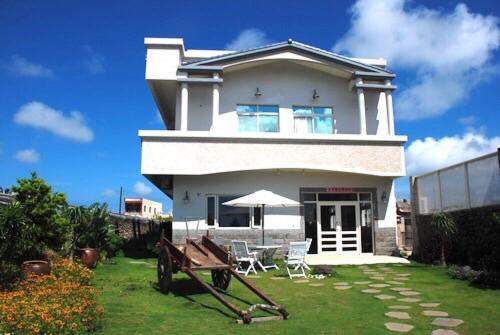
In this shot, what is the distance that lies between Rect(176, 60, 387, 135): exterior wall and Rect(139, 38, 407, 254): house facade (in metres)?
0.04

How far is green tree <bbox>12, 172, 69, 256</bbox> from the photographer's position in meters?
11.7

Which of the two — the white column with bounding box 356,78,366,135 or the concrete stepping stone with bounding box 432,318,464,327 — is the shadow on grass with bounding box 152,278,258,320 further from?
the white column with bounding box 356,78,366,135

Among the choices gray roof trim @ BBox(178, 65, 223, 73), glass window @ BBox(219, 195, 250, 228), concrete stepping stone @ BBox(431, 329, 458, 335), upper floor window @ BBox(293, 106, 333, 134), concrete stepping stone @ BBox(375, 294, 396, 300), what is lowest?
concrete stepping stone @ BBox(431, 329, 458, 335)

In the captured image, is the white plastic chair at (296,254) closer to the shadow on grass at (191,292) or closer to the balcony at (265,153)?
the shadow on grass at (191,292)

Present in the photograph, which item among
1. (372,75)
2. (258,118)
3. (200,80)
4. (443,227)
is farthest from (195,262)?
(372,75)

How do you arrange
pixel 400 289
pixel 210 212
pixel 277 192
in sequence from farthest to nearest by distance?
1. pixel 277 192
2. pixel 210 212
3. pixel 400 289

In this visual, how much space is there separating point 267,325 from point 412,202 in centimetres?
1188

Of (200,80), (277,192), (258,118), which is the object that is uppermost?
(200,80)

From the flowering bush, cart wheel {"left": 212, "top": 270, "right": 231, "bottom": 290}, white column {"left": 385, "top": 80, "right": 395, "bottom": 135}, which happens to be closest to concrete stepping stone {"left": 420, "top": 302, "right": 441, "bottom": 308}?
cart wheel {"left": 212, "top": 270, "right": 231, "bottom": 290}

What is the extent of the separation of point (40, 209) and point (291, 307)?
716cm

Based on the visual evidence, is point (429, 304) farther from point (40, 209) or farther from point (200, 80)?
point (200, 80)

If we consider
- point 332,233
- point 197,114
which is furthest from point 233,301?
point 197,114

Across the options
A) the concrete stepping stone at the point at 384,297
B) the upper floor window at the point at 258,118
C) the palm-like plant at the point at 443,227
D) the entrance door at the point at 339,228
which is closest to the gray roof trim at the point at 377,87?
the upper floor window at the point at 258,118

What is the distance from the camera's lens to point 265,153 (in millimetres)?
16969
